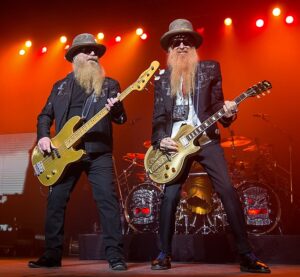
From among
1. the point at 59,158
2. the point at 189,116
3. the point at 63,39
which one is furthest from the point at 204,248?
the point at 63,39

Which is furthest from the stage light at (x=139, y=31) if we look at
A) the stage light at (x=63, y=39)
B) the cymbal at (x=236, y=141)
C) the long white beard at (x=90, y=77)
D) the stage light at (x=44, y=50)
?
the long white beard at (x=90, y=77)

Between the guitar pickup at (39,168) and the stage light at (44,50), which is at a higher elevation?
the stage light at (44,50)

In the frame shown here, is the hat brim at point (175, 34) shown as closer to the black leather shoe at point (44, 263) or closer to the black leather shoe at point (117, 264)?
the black leather shoe at point (117, 264)

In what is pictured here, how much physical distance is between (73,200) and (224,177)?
4454 mm

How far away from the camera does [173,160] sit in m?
3.57

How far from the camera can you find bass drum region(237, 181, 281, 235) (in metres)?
5.64

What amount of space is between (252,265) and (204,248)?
1.27 metres

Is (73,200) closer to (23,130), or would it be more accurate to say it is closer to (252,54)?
(23,130)

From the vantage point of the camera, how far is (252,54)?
750 cm

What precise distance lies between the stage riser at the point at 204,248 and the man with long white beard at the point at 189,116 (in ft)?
3.20

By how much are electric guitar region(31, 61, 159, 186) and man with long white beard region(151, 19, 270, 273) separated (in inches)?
9.2

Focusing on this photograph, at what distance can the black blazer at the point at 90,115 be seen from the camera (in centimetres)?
377

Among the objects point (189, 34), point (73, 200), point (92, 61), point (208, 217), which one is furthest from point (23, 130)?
point (189, 34)

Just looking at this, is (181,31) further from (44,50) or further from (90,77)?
(44,50)
